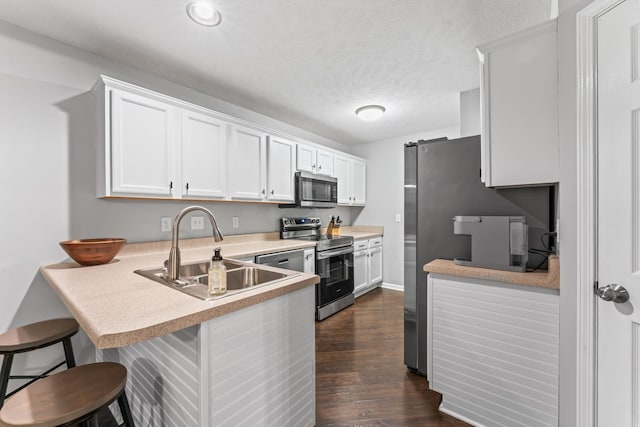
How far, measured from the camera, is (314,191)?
3.57m

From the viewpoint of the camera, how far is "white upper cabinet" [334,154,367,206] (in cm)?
415

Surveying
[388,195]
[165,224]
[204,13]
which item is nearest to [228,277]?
[165,224]

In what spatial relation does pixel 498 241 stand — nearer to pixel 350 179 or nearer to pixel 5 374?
pixel 5 374

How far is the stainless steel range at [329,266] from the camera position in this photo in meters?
3.08

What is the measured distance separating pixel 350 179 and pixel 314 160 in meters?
0.94

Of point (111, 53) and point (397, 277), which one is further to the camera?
point (397, 277)

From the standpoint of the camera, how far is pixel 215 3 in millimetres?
1564

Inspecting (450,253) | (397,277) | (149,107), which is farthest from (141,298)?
(397,277)

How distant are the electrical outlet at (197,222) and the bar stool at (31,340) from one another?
120cm

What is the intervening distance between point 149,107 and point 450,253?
8.17 feet

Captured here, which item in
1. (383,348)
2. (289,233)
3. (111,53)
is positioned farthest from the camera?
(289,233)

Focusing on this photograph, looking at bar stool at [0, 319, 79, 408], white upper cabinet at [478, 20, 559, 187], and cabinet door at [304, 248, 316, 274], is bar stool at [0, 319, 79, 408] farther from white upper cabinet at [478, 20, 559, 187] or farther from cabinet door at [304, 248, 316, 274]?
white upper cabinet at [478, 20, 559, 187]
